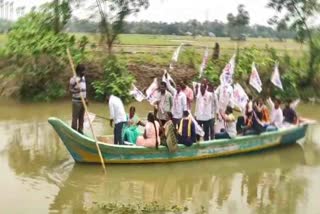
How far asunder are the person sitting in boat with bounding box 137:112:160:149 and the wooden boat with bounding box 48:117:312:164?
121 millimetres

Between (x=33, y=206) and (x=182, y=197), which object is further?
(x=182, y=197)

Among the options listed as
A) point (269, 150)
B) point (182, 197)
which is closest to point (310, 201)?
point (182, 197)

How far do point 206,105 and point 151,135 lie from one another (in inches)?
71.5

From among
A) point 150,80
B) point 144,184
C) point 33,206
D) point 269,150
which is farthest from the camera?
point 150,80

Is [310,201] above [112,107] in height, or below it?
below

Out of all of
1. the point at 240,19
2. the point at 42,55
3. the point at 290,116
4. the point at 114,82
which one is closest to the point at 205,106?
the point at 290,116

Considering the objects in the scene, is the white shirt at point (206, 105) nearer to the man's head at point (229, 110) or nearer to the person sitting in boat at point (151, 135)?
the man's head at point (229, 110)

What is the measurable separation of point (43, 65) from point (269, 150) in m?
10.8

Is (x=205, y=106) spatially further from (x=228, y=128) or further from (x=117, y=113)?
(x=117, y=113)

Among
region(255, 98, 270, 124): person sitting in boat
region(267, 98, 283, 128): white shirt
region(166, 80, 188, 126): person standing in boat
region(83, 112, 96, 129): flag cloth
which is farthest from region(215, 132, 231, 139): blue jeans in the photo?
region(83, 112, 96, 129): flag cloth

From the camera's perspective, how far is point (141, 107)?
21219 millimetres

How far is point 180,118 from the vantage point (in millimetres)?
12789

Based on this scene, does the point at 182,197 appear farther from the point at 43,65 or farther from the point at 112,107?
the point at 43,65

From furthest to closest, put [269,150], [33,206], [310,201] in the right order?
1. [269,150]
2. [310,201]
3. [33,206]
